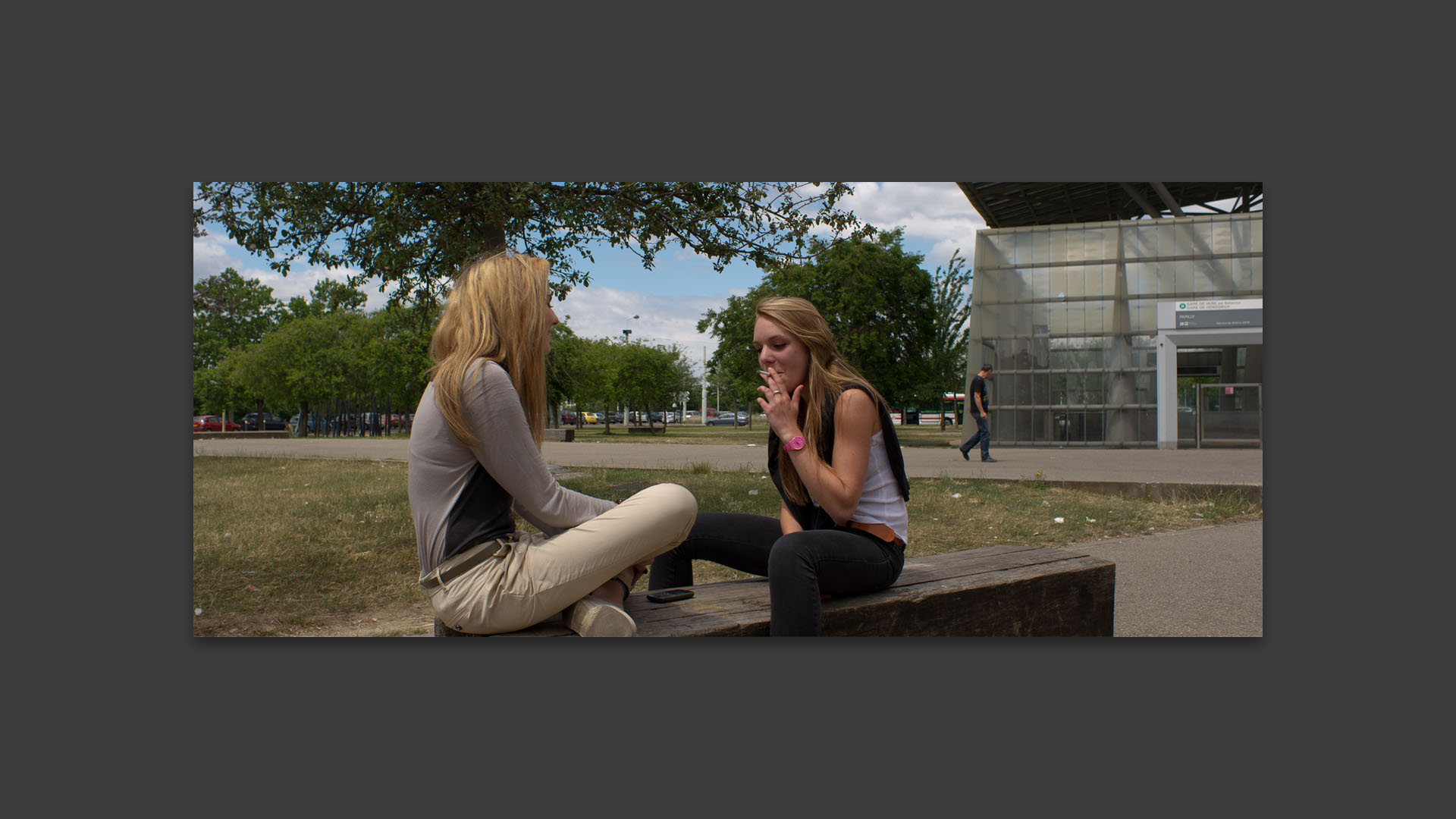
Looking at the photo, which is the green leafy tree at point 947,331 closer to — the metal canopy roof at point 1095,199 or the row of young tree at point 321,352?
the metal canopy roof at point 1095,199

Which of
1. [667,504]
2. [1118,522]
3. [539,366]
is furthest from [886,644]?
[1118,522]

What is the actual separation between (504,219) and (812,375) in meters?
2.54

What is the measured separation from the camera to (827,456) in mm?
2818

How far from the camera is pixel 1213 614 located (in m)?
4.18

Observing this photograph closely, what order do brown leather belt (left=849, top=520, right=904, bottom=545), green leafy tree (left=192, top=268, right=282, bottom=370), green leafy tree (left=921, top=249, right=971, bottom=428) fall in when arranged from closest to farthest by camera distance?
brown leather belt (left=849, top=520, right=904, bottom=545) < green leafy tree (left=192, top=268, right=282, bottom=370) < green leafy tree (left=921, top=249, right=971, bottom=428)

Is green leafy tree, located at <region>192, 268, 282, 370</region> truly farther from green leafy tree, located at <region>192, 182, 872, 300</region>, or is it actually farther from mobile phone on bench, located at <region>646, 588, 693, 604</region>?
mobile phone on bench, located at <region>646, 588, 693, 604</region>

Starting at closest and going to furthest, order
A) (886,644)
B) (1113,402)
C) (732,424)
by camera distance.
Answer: (886,644) < (732,424) < (1113,402)

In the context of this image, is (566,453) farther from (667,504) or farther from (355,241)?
(667,504)

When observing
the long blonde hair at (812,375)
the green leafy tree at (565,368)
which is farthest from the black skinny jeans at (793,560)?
the green leafy tree at (565,368)

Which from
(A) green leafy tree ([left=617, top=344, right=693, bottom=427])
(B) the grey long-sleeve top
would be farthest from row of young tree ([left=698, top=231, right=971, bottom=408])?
(B) the grey long-sleeve top

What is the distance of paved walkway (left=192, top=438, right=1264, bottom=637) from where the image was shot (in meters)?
4.13

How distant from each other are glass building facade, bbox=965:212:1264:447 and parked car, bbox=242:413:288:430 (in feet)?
24.2

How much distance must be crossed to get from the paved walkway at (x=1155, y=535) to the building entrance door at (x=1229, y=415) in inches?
5.5

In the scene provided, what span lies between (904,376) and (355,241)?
6.21 metres
